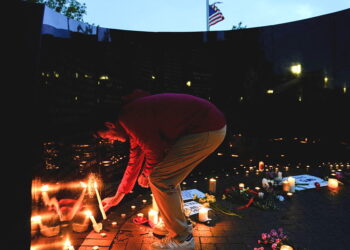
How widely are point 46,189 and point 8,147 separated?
3.20 feet

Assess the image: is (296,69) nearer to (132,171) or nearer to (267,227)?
(267,227)

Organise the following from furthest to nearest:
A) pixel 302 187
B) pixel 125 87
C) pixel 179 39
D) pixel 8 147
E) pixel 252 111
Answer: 1. pixel 252 111
2. pixel 179 39
3. pixel 302 187
4. pixel 125 87
5. pixel 8 147

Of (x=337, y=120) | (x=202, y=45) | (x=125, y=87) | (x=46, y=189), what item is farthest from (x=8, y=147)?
(x=337, y=120)

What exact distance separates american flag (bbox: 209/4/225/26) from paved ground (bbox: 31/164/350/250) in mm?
9099

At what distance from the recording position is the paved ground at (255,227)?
102 inches

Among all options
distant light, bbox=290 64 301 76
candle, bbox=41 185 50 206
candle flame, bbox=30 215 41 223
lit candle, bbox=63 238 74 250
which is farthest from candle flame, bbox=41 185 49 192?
distant light, bbox=290 64 301 76

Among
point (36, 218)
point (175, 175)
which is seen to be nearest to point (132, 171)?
point (175, 175)

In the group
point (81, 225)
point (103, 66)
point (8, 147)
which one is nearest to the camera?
point (8, 147)

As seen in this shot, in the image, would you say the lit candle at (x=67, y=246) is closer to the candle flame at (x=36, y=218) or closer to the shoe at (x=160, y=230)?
the candle flame at (x=36, y=218)

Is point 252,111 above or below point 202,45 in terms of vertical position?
below

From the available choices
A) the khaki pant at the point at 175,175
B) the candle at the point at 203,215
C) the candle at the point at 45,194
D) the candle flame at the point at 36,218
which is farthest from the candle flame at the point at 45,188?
the candle at the point at 203,215

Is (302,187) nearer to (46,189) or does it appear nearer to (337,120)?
(337,120)

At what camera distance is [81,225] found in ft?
9.00

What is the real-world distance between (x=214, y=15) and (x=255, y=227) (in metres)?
10.6
